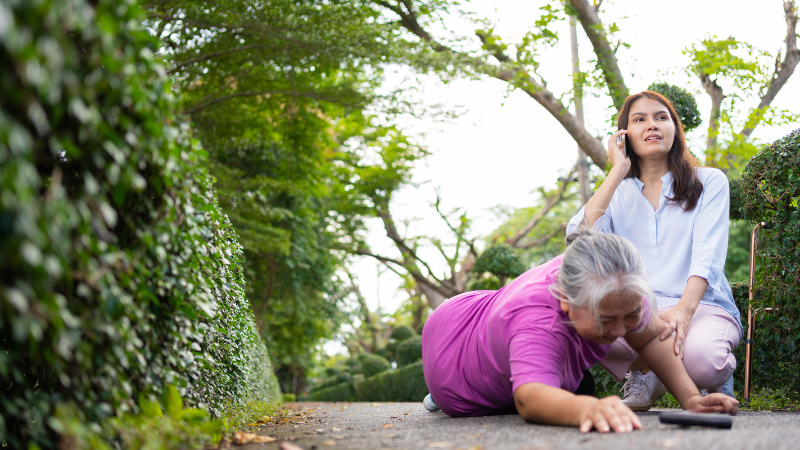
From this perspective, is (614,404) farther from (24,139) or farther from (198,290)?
(24,139)

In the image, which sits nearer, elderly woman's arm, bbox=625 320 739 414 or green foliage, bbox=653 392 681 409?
elderly woman's arm, bbox=625 320 739 414

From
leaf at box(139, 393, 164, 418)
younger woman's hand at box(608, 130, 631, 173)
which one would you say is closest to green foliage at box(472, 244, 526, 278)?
younger woman's hand at box(608, 130, 631, 173)

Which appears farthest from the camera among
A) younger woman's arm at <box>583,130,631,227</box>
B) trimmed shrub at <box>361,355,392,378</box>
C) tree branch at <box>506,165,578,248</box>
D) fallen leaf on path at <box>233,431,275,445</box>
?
tree branch at <box>506,165,578,248</box>

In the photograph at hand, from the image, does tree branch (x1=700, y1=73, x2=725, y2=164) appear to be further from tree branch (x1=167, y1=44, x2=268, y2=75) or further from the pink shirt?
the pink shirt

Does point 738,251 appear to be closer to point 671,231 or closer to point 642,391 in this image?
point 671,231

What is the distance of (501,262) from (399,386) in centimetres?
303

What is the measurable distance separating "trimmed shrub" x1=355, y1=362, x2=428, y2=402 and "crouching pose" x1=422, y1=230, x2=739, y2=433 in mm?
7278

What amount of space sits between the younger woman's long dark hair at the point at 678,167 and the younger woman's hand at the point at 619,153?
0.13 meters

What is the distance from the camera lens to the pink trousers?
3098mm

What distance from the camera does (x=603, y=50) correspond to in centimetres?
960

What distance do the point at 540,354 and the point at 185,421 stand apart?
4.55 ft

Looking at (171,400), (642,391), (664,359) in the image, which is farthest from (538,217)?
(171,400)

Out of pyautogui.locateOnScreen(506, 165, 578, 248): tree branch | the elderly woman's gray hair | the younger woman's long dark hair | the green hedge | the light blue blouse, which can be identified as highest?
pyautogui.locateOnScreen(506, 165, 578, 248): tree branch

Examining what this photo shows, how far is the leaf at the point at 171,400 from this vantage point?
82.0 inches
